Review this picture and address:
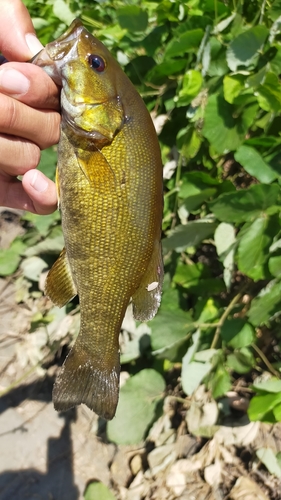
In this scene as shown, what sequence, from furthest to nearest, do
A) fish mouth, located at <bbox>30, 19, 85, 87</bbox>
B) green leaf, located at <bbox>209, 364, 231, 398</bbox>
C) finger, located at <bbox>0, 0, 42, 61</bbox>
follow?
green leaf, located at <bbox>209, 364, 231, 398</bbox> < finger, located at <bbox>0, 0, 42, 61</bbox> < fish mouth, located at <bbox>30, 19, 85, 87</bbox>

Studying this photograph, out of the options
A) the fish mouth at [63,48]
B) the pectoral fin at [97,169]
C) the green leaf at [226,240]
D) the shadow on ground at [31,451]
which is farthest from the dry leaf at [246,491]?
the fish mouth at [63,48]

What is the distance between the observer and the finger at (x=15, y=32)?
1.07 metres

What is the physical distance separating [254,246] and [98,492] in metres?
1.17

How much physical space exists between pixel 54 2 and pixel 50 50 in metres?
1.17

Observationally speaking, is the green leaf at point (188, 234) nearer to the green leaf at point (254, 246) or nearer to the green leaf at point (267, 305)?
the green leaf at point (254, 246)

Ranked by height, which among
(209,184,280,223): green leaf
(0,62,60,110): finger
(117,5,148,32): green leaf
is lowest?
A: (209,184,280,223): green leaf

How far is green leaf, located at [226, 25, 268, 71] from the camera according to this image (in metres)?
1.32

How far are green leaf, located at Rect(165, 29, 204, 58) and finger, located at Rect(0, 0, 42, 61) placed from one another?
50cm

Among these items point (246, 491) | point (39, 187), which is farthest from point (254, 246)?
point (246, 491)

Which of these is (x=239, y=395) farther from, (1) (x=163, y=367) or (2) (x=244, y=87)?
(2) (x=244, y=87)

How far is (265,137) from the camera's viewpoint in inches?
55.2

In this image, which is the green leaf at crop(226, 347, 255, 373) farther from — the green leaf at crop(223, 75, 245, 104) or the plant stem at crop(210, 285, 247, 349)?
the green leaf at crop(223, 75, 245, 104)

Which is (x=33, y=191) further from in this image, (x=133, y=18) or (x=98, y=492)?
(x=98, y=492)

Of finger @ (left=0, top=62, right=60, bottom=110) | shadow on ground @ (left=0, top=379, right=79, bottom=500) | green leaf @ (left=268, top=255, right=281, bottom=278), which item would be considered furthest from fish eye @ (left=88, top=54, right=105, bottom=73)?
shadow on ground @ (left=0, top=379, right=79, bottom=500)
